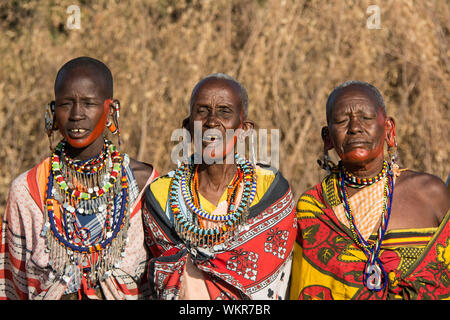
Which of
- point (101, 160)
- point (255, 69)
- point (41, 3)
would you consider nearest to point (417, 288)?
point (101, 160)

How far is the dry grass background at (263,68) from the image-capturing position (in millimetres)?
6332

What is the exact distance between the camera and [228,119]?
3.27m

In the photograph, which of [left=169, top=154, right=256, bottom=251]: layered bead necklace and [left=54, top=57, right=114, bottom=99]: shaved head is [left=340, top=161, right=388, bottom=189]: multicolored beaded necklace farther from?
[left=54, top=57, right=114, bottom=99]: shaved head

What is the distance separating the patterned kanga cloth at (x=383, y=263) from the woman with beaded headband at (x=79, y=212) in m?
0.98

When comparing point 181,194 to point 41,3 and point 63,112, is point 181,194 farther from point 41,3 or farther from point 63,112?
point 41,3

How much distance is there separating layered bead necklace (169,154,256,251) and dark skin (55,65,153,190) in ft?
1.91

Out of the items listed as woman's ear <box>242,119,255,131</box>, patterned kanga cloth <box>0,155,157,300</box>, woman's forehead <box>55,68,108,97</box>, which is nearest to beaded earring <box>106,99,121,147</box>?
woman's forehead <box>55,68,108,97</box>

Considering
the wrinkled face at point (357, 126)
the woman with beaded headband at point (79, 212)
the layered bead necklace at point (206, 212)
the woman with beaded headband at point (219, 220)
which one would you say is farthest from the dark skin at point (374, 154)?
the woman with beaded headband at point (79, 212)

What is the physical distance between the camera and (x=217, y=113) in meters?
3.26

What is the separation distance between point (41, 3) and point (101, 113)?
4271 millimetres

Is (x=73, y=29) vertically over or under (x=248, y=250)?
over

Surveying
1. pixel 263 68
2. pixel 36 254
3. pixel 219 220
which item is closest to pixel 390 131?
pixel 219 220

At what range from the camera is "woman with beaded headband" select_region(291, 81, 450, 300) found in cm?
310
